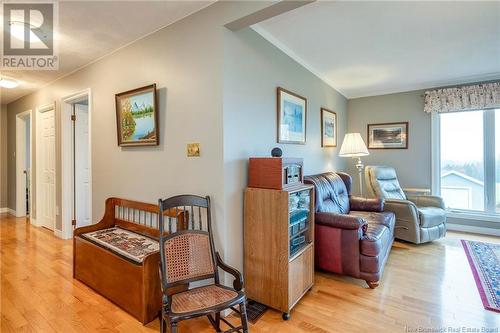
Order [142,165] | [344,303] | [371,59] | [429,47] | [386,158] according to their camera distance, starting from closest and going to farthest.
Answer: [344,303] → [142,165] → [429,47] → [371,59] → [386,158]

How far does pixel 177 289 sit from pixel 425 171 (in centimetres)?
442

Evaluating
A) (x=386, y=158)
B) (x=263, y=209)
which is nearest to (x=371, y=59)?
(x=386, y=158)

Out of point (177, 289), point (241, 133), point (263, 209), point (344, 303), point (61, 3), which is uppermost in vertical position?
point (61, 3)

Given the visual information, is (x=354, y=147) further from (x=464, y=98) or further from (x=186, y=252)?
(x=186, y=252)

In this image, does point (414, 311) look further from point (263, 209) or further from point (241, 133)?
point (241, 133)

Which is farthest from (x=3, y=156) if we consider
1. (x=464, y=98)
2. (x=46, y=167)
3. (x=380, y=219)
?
(x=464, y=98)

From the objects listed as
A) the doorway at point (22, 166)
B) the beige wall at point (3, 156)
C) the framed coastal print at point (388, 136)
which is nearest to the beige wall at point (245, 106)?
the framed coastal print at point (388, 136)

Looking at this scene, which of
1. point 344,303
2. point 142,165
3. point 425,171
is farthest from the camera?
point 425,171

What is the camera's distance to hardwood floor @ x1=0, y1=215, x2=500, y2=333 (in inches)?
73.4

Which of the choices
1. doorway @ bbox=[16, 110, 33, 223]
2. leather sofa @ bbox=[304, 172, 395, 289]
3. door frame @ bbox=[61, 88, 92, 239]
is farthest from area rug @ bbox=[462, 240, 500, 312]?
doorway @ bbox=[16, 110, 33, 223]

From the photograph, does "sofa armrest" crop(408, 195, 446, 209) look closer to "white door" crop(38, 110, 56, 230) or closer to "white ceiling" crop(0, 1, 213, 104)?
"white ceiling" crop(0, 1, 213, 104)

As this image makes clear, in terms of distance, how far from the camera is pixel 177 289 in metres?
2.06

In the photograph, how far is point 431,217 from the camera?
3.51m

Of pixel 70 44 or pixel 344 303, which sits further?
pixel 70 44
